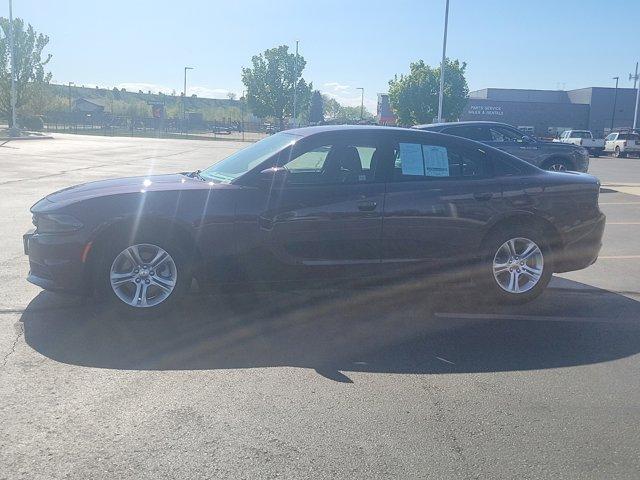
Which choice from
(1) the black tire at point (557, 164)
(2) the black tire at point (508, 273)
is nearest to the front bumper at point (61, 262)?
(2) the black tire at point (508, 273)

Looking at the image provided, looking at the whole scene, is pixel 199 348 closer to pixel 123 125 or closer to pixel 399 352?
pixel 399 352

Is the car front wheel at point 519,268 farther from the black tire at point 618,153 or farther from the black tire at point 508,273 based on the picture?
the black tire at point 618,153

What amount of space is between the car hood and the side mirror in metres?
0.43

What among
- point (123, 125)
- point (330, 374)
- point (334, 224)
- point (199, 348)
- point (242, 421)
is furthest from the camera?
point (123, 125)

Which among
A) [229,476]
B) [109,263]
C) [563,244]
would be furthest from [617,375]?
[109,263]

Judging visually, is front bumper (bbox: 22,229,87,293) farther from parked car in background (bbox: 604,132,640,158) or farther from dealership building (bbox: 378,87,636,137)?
dealership building (bbox: 378,87,636,137)

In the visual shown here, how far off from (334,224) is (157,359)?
1.91m

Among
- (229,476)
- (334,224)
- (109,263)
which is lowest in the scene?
(229,476)

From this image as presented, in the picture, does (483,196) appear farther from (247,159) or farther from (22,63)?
(22,63)

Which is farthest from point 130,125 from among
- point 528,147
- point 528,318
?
point 528,318

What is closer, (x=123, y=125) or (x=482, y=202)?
(x=482, y=202)

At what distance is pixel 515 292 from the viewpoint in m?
6.21

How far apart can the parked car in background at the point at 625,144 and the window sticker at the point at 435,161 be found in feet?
134

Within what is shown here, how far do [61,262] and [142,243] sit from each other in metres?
0.64
